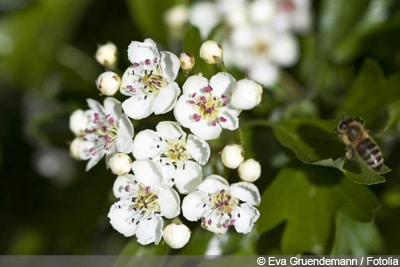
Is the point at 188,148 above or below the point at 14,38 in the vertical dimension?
above

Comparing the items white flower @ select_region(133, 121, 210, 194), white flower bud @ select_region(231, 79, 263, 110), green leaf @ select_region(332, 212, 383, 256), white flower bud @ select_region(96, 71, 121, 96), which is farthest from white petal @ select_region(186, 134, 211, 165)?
green leaf @ select_region(332, 212, 383, 256)

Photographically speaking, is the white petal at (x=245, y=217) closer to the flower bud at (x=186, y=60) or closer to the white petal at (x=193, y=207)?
the white petal at (x=193, y=207)

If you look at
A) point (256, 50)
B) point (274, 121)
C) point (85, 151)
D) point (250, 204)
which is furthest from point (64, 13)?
point (250, 204)

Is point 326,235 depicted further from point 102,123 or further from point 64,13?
point 64,13

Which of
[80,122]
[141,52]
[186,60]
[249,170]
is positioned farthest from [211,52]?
[80,122]

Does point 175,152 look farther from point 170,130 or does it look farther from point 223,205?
point 223,205

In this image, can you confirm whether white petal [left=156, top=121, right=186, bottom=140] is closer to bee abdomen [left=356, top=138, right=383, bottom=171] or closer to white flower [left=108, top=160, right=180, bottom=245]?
white flower [left=108, top=160, right=180, bottom=245]
